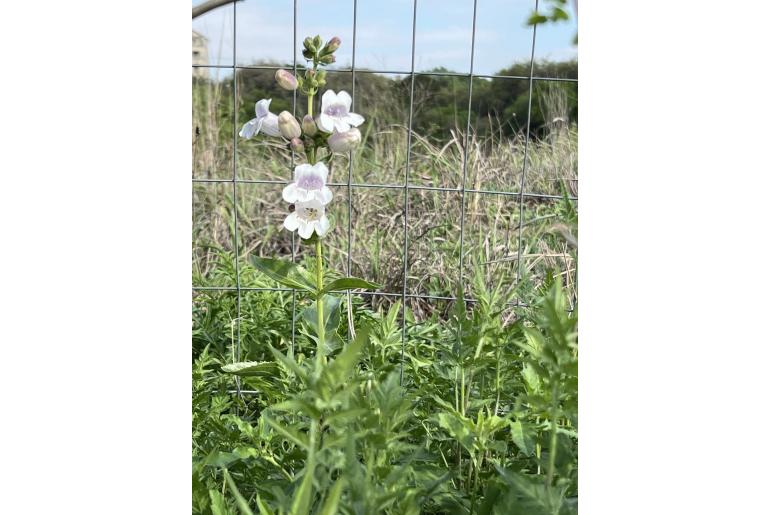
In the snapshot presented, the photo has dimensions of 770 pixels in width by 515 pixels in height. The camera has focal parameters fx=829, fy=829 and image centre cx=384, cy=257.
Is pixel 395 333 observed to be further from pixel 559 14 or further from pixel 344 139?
pixel 559 14

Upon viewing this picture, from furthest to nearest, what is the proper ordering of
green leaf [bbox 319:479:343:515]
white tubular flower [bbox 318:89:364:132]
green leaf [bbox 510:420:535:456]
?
white tubular flower [bbox 318:89:364:132]
green leaf [bbox 510:420:535:456]
green leaf [bbox 319:479:343:515]

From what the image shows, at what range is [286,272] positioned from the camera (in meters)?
1.18

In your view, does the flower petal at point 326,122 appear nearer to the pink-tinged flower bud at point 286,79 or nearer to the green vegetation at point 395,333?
the pink-tinged flower bud at point 286,79

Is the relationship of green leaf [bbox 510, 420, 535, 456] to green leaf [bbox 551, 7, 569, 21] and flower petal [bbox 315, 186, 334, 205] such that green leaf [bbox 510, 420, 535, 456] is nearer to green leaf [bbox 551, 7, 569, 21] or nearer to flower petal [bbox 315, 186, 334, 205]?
flower petal [bbox 315, 186, 334, 205]

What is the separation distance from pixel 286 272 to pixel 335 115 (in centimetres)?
23

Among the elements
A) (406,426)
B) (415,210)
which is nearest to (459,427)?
(406,426)

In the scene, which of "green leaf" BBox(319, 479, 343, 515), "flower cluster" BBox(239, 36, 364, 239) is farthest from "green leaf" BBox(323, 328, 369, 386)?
"flower cluster" BBox(239, 36, 364, 239)

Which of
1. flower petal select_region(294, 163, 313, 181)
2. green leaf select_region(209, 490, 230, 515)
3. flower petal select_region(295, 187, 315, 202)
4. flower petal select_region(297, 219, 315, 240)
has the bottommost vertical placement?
green leaf select_region(209, 490, 230, 515)

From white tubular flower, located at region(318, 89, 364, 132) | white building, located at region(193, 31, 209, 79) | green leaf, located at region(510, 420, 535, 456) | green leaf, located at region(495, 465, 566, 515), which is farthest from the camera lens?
white building, located at region(193, 31, 209, 79)

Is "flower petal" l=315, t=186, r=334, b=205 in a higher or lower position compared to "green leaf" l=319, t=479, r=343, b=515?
higher

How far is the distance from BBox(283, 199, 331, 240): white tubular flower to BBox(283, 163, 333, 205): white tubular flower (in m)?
0.01

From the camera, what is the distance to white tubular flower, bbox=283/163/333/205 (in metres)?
1.10

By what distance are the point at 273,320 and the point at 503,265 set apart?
61 cm

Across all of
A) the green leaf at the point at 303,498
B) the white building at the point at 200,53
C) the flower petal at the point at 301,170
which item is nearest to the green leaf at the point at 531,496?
the green leaf at the point at 303,498
